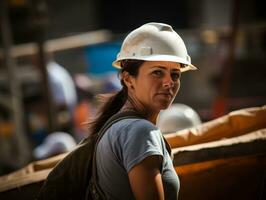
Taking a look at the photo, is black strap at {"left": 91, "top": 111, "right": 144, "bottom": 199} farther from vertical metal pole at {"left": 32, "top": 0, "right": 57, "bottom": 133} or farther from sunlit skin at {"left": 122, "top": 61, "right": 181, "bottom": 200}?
vertical metal pole at {"left": 32, "top": 0, "right": 57, "bottom": 133}

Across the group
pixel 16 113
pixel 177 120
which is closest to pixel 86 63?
pixel 16 113

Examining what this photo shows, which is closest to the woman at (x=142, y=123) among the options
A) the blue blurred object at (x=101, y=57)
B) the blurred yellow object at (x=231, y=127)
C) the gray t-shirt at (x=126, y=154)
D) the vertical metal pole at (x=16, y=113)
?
the gray t-shirt at (x=126, y=154)

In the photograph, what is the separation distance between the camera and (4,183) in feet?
10.4

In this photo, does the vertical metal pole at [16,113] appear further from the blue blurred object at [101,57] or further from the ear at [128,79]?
the ear at [128,79]

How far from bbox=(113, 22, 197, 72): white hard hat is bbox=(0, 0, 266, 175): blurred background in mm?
3461

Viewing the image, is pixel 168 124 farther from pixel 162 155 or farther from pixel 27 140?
pixel 27 140

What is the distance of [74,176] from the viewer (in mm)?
2625

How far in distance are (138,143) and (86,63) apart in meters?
9.08

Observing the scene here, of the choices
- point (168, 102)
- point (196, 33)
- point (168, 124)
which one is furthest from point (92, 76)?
point (168, 102)

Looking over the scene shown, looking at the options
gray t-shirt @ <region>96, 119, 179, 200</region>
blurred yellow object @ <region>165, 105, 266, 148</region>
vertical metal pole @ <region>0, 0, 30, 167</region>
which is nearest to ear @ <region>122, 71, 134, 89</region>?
gray t-shirt @ <region>96, 119, 179, 200</region>

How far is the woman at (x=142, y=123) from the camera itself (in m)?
2.19

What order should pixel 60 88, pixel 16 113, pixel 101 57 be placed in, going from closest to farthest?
pixel 16 113 → pixel 60 88 → pixel 101 57

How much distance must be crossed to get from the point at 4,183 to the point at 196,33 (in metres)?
7.13

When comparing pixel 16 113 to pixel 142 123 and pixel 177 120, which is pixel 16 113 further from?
pixel 142 123
